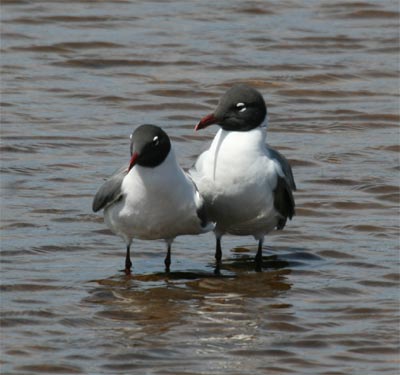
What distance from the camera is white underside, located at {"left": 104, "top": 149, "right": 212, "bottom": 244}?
9531mm

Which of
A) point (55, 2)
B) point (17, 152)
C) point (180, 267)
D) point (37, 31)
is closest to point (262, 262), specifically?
point (180, 267)

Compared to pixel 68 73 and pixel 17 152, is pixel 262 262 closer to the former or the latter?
pixel 17 152

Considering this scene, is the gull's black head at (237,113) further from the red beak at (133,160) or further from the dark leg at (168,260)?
the dark leg at (168,260)

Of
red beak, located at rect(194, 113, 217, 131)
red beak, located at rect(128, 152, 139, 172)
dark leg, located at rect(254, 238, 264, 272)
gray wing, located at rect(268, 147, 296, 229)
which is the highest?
red beak, located at rect(194, 113, 217, 131)

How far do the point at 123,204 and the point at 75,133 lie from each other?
418 cm

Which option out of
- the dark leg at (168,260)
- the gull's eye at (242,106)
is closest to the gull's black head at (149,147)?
the gull's eye at (242,106)

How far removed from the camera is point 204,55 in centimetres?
1680

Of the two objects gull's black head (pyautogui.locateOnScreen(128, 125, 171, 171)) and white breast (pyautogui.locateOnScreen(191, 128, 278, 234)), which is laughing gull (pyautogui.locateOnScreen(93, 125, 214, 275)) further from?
white breast (pyautogui.locateOnScreen(191, 128, 278, 234))

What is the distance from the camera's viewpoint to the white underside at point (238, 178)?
979cm

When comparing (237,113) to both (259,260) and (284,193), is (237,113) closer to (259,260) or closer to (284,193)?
Answer: (284,193)

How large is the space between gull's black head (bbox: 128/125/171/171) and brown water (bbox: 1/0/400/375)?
36.8 inches

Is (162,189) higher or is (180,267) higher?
(162,189)

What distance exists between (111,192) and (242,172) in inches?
37.6

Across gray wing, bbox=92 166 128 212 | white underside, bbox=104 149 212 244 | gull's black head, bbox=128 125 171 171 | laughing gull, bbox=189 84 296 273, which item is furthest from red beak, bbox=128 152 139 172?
laughing gull, bbox=189 84 296 273
